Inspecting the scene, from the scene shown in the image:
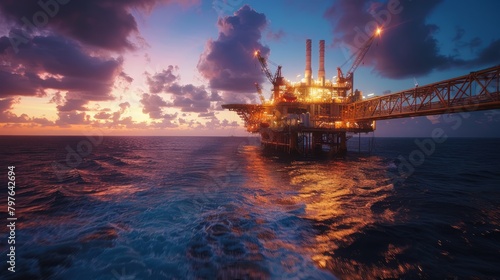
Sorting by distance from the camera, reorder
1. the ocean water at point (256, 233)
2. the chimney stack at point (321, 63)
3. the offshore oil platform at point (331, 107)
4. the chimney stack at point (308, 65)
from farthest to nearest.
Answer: the chimney stack at point (321, 63)
the chimney stack at point (308, 65)
the offshore oil platform at point (331, 107)
the ocean water at point (256, 233)

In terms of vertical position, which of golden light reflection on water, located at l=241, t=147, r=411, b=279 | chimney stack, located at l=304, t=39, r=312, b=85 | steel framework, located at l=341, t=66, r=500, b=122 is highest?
chimney stack, located at l=304, t=39, r=312, b=85

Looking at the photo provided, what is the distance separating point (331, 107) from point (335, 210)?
55.0 m

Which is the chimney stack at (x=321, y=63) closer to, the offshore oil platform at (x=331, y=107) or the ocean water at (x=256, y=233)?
the offshore oil platform at (x=331, y=107)

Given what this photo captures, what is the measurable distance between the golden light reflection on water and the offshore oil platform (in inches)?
573

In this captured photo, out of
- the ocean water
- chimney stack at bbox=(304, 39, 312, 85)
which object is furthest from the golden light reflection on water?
chimney stack at bbox=(304, 39, 312, 85)

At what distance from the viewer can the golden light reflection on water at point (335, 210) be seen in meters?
9.93

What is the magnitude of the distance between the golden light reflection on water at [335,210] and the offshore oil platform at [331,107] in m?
14.6

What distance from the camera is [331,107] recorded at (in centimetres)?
6688

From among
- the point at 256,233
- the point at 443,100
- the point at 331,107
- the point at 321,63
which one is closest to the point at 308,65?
the point at 321,63

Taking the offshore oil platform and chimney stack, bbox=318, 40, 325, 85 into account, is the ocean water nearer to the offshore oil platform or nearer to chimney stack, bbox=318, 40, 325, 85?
the offshore oil platform

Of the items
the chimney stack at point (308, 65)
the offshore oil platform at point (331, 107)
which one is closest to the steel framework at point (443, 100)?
the offshore oil platform at point (331, 107)

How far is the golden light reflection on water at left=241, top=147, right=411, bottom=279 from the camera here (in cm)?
993

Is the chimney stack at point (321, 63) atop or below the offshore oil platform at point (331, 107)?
atop

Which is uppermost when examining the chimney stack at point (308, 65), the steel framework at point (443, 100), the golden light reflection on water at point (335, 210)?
the chimney stack at point (308, 65)
